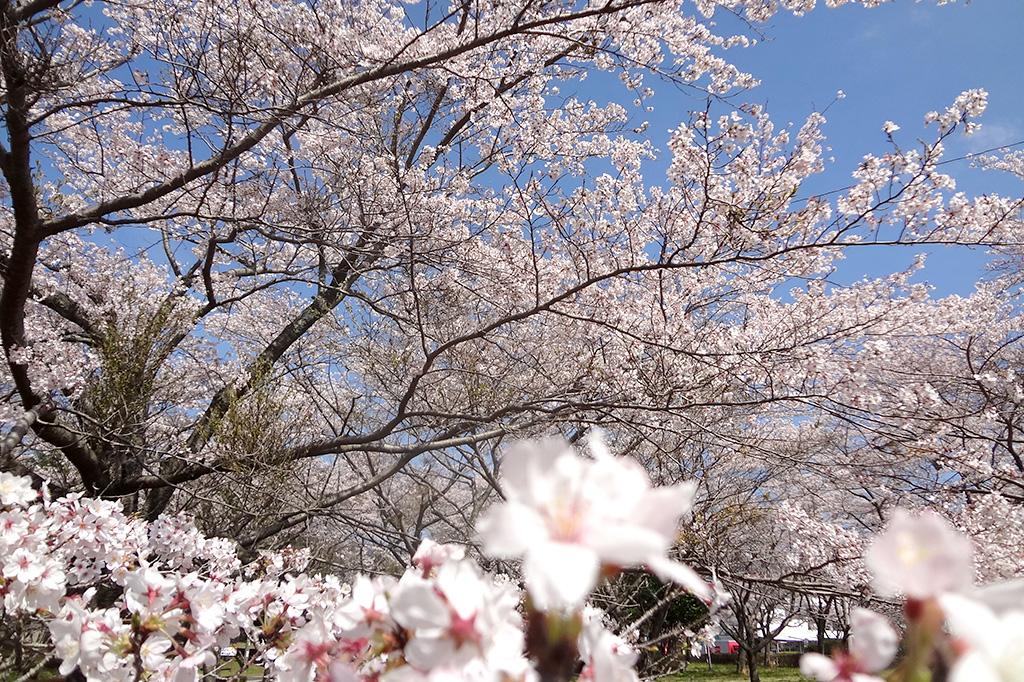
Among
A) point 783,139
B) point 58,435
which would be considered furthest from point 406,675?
point 58,435

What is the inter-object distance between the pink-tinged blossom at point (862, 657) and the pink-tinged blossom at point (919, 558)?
68 millimetres

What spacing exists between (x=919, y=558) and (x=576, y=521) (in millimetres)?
263

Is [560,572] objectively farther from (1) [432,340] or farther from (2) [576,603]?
(1) [432,340]

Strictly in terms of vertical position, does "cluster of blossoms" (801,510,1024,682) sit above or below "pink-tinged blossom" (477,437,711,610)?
below

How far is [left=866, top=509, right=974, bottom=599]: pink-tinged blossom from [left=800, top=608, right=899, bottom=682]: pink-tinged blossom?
0.07m

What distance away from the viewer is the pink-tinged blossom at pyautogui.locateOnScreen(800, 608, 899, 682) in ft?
1.61

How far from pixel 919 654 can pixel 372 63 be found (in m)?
4.86

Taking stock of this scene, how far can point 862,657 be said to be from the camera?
516mm

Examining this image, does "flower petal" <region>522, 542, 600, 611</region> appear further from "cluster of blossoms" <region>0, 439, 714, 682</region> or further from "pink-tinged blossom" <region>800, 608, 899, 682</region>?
"pink-tinged blossom" <region>800, 608, 899, 682</region>

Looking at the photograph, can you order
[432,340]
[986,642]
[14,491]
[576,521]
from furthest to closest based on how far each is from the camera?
[432,340]
[14,491]
[576,521]
[986,642]

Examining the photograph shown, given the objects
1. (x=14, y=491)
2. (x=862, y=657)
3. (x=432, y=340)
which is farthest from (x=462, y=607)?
(x=432, y=340)

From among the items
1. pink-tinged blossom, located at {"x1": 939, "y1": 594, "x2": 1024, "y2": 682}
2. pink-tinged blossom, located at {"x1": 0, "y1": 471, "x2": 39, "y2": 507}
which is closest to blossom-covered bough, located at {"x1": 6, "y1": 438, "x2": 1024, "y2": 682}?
pink-tinged blossom, located at {"x1": 939, "y1": 594, "x2": 1024, "y2": 682}

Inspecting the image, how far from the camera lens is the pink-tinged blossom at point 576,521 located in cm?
43

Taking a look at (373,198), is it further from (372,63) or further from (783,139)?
(783,139)
